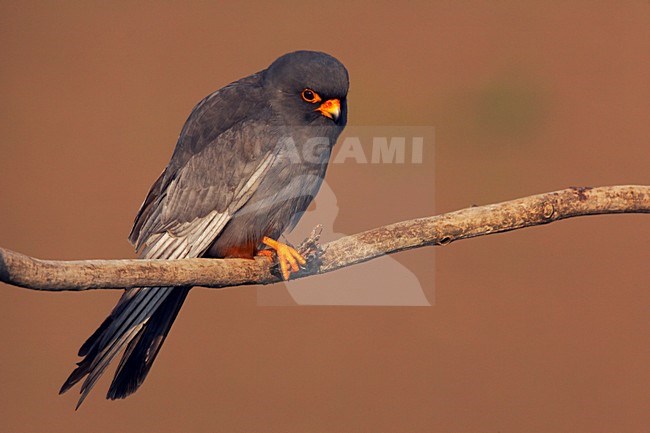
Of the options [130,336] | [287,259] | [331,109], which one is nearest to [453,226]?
[287,259]

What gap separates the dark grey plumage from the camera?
3900 millimetres

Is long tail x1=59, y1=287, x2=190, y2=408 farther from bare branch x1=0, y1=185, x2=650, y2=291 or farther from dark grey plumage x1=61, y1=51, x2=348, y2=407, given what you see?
bare branch x1=0, y1=185, x2=650, y2=291

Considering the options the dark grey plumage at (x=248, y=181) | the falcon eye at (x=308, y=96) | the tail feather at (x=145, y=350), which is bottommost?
the tail feather at (x=145, y=350)

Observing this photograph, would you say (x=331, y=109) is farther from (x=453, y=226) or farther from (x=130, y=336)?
(x=130, y=336)

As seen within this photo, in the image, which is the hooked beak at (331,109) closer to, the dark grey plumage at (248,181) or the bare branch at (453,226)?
the dark grey plumage at (248,181)

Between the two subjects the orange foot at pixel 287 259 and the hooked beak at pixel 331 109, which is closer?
the orange foot at pixel 287 259

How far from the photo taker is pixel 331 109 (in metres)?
3.91

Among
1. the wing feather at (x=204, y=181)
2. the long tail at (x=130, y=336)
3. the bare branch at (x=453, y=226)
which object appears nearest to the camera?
the bare branch at (x=453, y=226)

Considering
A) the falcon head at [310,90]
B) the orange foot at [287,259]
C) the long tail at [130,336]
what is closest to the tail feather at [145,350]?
Answer: the long tail at [130,336]

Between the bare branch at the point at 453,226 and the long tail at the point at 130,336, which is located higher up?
the bare branch at the point at 453,226

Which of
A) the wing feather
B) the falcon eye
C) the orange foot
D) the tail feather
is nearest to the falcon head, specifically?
the falcon eye

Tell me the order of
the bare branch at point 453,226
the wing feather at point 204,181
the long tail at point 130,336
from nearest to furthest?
the bare branch at point 453,226 → the long tail at point 130,336 → the wing feather at point 204,181

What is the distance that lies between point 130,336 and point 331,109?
129 centimetres

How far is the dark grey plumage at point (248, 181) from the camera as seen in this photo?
3900mm
